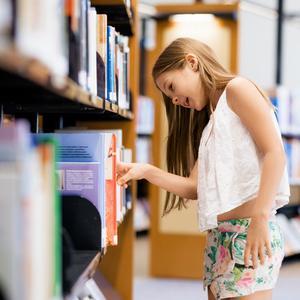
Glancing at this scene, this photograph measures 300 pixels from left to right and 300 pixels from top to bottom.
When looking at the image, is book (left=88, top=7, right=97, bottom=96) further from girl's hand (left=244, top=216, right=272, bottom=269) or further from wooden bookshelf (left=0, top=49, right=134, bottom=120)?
girl's hand (left=244, top=216, right=272, bottom=269)

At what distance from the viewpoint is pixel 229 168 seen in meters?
1.71

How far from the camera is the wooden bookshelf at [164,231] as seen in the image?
12.7 ft

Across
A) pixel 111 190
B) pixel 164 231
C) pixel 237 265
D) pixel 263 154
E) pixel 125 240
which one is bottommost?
pixel 164 231

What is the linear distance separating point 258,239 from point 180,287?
87.2 inches

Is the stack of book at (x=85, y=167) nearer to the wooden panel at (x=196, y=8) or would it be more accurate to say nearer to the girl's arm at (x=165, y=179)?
the girl's arm at (x=165, y=179)

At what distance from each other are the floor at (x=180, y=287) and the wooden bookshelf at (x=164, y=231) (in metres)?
0.10

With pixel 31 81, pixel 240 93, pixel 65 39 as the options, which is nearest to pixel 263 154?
pixel 240 93

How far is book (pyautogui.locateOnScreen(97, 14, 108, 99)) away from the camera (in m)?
1.68

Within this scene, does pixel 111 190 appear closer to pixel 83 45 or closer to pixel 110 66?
pixel 110 66

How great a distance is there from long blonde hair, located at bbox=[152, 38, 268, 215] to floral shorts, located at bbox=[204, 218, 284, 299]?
0.41m

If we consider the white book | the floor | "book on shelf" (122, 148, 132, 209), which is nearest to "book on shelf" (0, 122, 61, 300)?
the white book

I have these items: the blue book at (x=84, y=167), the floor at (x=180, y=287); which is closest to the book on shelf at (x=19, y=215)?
the blue book at (x=84, y=167)

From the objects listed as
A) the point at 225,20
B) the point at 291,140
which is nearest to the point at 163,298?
the point at 225,20

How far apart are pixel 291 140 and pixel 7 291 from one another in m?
4.52
